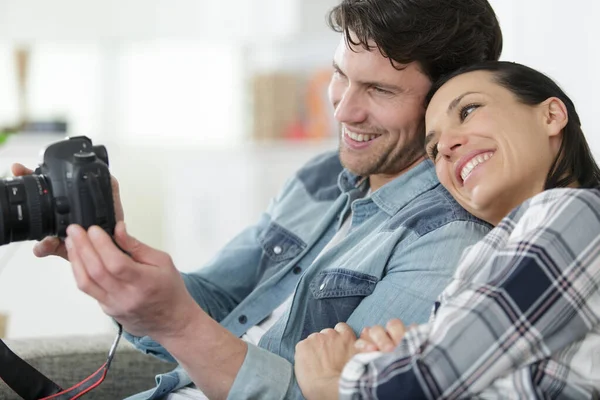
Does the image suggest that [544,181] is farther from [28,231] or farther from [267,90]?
[267,90]

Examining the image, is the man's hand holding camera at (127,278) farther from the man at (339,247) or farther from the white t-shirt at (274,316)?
the white t-shirt at (274,316)

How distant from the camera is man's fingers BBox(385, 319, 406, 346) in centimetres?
116

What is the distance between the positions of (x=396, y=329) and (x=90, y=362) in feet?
2.43

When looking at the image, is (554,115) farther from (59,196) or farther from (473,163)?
(59,196)

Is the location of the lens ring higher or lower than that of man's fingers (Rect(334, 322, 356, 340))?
higher

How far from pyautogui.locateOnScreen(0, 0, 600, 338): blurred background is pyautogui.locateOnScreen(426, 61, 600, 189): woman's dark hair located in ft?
7.48

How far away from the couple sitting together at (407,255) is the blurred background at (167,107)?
1965 mm

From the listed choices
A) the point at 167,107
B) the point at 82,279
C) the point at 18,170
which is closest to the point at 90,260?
the point at 82,279

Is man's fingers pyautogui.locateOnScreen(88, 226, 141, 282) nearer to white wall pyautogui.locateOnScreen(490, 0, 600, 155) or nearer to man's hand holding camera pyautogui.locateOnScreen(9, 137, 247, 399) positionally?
man's hand holding camera pyautogui.locateOnScreen(9, 137, 247, 399)

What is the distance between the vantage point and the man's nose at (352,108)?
158cm

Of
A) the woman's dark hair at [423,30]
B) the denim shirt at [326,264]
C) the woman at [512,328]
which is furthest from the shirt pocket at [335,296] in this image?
the woman's dark hair at [423,30]

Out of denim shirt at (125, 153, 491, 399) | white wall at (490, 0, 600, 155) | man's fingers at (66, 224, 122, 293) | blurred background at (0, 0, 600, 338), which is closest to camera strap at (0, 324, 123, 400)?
denim shirt at (125, 153, 491, 399)

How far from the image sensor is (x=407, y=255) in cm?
134

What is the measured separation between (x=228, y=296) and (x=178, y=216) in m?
2.03
